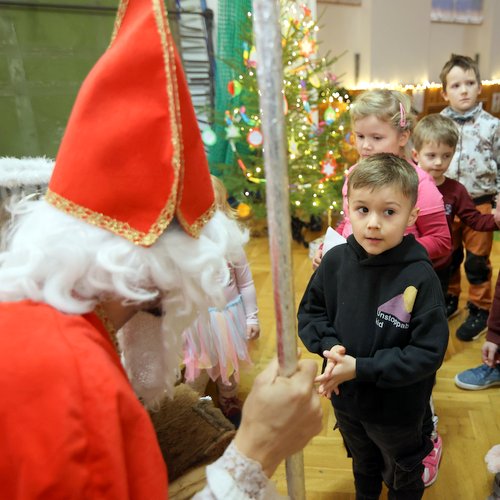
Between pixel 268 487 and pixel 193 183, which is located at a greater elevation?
pixel 193 183

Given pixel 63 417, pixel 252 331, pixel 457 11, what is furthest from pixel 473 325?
pixel 457 11

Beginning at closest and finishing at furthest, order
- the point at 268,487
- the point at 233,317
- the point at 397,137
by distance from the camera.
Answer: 1. the point at 268,487
2. the point at 397,137
3. the point at 233,317

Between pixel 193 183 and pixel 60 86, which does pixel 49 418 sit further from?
pixel 60 86

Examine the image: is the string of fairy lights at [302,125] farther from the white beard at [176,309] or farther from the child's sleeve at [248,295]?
the white beard at [176,309]

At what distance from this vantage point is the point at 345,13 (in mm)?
6312

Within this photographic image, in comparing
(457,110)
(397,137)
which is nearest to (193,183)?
(397,137)

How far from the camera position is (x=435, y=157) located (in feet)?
7.03

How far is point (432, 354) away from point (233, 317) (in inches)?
41.9

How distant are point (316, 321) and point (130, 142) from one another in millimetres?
833

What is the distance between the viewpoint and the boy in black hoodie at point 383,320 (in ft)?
3.95

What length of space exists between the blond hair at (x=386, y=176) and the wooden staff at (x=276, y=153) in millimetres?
675

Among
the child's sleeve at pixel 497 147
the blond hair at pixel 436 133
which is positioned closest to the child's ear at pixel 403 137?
the blond hair at pixel 436 133

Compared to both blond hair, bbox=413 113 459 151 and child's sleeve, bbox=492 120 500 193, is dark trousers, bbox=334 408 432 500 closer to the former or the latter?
blond hair, bbox=413 113 459 151

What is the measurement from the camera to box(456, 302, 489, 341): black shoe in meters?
2.71
